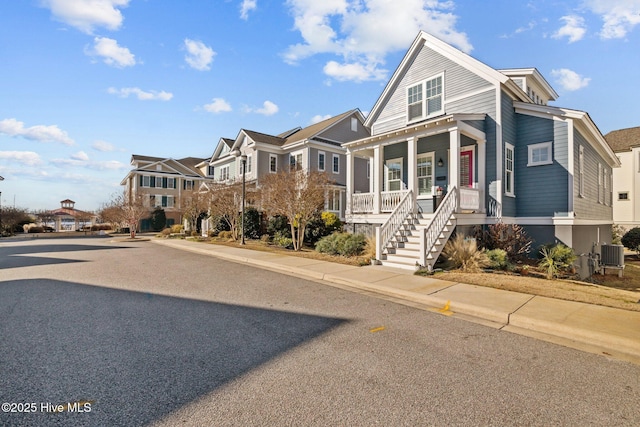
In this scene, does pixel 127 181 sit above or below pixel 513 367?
above

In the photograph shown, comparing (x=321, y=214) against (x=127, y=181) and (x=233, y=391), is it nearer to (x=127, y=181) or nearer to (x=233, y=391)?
(x=233, y=391)

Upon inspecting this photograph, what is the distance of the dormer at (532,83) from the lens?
14086mm

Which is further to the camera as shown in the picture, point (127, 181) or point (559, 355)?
point (127, 181)

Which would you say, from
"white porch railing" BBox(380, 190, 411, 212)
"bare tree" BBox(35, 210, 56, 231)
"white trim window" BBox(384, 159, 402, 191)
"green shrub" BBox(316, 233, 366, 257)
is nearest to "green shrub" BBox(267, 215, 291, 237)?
"green shrub" BBox(316, 233, 366, 257)

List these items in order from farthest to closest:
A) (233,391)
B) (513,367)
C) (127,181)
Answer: (127,181) → (513,367) → (233,391)

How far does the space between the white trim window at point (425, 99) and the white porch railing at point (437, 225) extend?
17.8 feet

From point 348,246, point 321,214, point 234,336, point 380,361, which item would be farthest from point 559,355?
point 321,214

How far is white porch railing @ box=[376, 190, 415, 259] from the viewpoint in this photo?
33.5 feet

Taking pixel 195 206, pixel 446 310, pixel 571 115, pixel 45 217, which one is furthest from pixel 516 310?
pixel 45 217

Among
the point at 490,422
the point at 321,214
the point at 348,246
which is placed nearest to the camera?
the point at 490,422

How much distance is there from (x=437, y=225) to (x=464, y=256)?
1.21 m

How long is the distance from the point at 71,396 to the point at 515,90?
15563 mm

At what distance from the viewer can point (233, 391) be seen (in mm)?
3008

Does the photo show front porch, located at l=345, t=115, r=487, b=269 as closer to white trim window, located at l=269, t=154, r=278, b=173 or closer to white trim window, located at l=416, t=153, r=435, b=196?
white trim window, located at l=416, t=153, r=435, b=196
